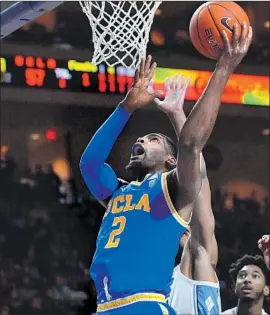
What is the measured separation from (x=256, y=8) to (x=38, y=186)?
465cm

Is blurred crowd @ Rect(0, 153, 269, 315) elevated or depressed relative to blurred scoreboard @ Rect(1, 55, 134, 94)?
depressed

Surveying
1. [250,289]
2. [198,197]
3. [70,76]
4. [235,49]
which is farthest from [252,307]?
[70,76]

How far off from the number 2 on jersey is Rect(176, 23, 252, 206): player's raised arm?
0.30 metres

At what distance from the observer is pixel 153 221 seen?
337cm

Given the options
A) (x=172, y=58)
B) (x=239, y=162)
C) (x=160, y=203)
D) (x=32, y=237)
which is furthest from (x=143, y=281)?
(x=239, y=162)

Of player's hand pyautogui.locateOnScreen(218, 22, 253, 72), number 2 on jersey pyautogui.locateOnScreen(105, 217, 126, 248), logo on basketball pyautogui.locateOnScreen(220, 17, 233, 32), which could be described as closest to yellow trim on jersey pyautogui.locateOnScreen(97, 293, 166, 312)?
number 2 on jersey pyautogui.locateOnScreen(105, 217, 126, 248)

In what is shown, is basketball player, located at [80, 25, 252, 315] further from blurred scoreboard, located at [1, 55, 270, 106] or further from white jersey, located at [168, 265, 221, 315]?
blurred scoreboard, located at [1, 55, 270, 106]

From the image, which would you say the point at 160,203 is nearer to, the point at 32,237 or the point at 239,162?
the point at 32,237

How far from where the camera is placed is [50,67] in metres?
10.3

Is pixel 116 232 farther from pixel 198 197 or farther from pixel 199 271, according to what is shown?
pixel 199 271

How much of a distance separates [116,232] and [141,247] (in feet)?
0.40

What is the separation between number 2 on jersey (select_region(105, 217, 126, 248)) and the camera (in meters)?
3.37

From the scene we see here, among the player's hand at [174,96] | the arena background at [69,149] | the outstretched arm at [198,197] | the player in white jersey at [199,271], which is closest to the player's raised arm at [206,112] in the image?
the outstretched arm at [198,197]

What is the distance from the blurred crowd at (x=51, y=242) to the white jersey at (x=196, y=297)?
536cm
